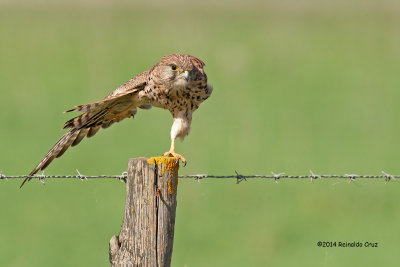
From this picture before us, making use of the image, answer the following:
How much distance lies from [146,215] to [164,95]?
→ 1.97 m

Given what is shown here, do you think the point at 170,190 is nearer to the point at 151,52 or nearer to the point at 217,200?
the point at 217,200

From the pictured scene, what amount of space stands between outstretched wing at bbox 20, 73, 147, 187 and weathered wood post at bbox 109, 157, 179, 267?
144cm

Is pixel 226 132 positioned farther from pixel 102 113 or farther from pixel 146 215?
pixel 146 215

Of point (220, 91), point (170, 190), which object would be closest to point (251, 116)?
point (220, 91)

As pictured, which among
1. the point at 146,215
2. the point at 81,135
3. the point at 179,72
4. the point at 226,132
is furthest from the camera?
the point at 226,132

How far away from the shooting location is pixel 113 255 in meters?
4.62

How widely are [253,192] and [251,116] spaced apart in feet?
10.3

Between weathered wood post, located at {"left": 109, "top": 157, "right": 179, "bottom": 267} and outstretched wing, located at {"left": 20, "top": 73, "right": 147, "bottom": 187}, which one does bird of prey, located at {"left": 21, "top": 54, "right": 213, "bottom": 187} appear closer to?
outstretched wing, located at {"left": 20, "top": 73, "right": 147, "bottom": 187}

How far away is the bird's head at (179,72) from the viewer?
20.6ft

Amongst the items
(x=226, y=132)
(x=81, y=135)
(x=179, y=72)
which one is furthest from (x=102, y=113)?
(x=226, y=132)

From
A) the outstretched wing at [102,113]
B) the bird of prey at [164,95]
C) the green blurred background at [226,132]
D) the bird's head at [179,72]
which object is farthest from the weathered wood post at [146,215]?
the green blurred background at [226,132]

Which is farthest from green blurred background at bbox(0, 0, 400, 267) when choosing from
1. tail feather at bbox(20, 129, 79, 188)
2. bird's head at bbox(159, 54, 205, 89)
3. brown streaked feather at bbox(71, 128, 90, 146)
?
bird's head at bbox(159, 54, 205, 89)

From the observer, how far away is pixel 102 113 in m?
6.38

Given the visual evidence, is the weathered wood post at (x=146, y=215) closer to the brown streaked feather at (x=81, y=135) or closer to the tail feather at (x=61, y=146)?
the tail feather at (x=61, y=146)
